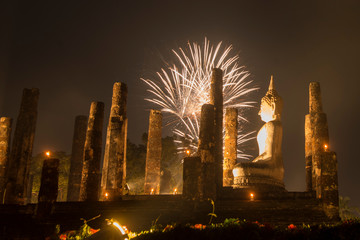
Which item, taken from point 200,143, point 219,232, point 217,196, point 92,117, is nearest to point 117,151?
point 92,117

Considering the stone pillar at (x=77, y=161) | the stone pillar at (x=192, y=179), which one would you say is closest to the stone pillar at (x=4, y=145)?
the stone pillar at (x=77, y=161)

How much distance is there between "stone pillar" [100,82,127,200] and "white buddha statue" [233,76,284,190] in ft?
18.9

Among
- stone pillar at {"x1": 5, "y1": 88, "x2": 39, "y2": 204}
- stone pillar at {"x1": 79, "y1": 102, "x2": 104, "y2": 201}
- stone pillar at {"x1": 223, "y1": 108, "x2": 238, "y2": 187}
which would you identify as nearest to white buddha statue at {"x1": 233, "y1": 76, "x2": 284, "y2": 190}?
stone pillar at {"x1": 223, "y1": 108, "x2": 238, "y2": 187}

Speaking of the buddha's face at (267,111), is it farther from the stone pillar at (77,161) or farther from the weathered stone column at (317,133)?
the stone pillar at (77,161)

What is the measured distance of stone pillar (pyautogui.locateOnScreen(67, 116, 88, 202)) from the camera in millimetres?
21969

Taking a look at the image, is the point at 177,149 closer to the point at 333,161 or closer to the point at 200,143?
the point at 200,143

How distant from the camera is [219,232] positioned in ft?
22.1

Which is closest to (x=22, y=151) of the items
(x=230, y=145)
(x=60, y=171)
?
(x=230, y=145)

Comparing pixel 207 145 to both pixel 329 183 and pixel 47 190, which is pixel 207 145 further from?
pixel 47 190

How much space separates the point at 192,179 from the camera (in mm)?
13531

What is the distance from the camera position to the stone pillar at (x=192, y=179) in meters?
13.5

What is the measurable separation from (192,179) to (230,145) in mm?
8356

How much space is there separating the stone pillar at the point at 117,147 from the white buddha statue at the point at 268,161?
5757 millimetres

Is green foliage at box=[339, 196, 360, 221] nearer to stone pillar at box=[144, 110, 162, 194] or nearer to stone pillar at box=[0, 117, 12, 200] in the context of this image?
stone pillar at box=[144, 110, 162, 194]
